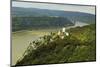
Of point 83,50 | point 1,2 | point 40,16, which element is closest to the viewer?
point 1,2

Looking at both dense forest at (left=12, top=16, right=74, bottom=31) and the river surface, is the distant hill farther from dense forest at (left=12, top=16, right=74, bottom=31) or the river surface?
the river surface

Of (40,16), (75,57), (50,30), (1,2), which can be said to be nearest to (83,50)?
(75,57)

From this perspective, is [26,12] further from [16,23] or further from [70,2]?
[70,2]

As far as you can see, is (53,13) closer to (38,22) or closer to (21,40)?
(38,22)

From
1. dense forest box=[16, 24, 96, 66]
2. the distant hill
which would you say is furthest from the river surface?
the distant hill

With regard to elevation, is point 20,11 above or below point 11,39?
above

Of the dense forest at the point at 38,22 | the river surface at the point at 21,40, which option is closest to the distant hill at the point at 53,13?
the dense forest at the point at 38,22

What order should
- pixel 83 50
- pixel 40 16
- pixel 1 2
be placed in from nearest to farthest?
pixel 1 2 < pixel 40 16 < pixel 83 50

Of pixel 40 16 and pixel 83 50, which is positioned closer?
pixel 40 16

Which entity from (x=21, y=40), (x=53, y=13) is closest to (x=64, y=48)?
(x=53, y=13)
